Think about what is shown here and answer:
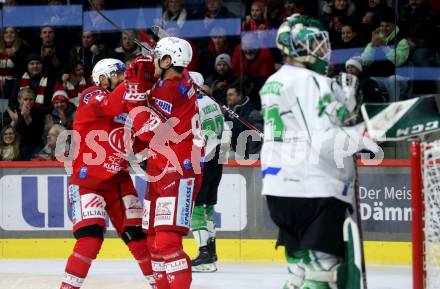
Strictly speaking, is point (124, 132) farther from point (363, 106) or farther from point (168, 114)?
point (363, 106)

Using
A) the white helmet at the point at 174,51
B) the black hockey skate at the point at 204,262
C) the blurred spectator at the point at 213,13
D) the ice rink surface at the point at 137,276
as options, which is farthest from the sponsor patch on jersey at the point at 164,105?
the blurred spectator at the point at 213,13

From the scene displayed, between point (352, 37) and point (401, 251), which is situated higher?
point (352, 37)

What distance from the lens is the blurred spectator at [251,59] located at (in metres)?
9.48

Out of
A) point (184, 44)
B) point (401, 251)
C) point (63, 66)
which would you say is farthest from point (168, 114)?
point (63, 66)

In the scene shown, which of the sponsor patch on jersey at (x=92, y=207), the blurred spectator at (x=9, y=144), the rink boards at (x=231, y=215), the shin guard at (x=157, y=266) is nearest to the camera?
the shin guard at (x=157, y=266)

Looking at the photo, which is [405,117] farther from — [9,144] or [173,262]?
[9,144]

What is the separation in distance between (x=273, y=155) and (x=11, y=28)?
601 centimetres

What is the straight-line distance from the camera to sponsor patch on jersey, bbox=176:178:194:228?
5621 mm

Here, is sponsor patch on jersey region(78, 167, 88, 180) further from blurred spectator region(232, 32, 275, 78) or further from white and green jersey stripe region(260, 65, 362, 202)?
blurred spectator region(232, 32, 275, 78)

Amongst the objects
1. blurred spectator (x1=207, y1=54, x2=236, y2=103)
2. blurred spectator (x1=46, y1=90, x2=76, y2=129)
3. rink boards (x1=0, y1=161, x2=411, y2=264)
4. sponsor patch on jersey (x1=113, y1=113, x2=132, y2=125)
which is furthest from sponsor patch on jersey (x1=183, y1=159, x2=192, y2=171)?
blurred spectator (x1=46, y1=90, x2=76, y2=129)

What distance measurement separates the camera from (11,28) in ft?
33.1

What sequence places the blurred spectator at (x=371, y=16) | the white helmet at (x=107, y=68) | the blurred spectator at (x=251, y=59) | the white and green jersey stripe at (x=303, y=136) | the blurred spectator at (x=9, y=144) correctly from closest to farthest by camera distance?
the white and green jersey stripe at (x=303, y=136), the white helmet at (x=107, y=68), the blurred spectator at (x=371, y=16), the blurred spectator at (x=9, y=144), the blurred spectator at (x=251, y=59)

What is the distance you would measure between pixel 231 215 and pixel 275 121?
14.3 feet

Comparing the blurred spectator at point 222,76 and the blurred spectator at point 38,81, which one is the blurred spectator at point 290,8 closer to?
the blurred spectator at point 222,76
